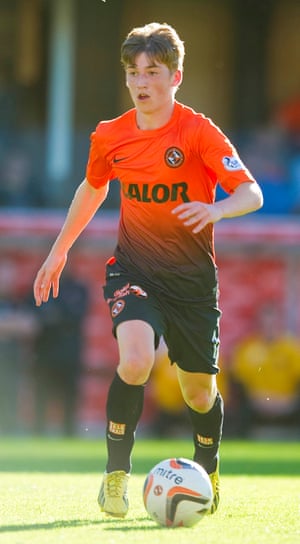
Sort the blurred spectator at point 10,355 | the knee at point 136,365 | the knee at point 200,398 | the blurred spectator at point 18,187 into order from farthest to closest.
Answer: the blurred spectator at point 18,187
the blurred spectator at point 10,355
the knee at point 200,398
the knee at point 136,365

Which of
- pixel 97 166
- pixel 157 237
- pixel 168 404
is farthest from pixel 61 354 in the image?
pixel 157 237

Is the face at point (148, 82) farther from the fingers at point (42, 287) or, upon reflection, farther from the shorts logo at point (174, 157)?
the fingers at point (42, 287)

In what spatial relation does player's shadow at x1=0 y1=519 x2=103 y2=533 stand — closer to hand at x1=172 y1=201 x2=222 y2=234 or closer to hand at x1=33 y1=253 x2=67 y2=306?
hand at x1=33 y1=253 x2=67 y2=306

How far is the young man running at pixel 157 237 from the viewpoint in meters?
6.66

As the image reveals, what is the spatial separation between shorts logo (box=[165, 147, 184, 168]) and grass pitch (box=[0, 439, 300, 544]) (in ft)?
5.59

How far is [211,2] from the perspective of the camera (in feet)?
70.1

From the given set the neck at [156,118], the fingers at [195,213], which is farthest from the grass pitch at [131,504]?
the neck at [156,118]

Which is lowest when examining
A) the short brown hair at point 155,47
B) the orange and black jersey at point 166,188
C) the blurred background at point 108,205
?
the blurred background at point 108,205

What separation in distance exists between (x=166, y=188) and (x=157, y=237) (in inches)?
10.2

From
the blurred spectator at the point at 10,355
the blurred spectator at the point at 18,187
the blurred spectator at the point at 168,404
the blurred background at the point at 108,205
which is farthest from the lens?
the blurred spectator at the point at 18,187

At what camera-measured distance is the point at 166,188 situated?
6.85 m

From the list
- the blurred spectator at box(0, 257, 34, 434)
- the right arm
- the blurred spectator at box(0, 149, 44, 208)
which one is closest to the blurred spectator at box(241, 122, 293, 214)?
the blurred spectator at box(0, 149, 44, 208)

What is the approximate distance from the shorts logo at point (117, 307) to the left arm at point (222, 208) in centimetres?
53

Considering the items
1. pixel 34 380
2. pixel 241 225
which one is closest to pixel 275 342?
pixel 241 225
